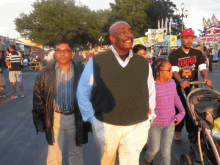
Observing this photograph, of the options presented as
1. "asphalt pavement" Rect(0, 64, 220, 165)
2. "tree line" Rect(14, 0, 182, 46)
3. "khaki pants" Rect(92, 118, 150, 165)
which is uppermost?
"tree line" Rect(14, 0, 182, 46)

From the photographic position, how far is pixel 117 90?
7.06 feet

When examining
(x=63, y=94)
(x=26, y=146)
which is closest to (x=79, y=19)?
(x=26, y=146)

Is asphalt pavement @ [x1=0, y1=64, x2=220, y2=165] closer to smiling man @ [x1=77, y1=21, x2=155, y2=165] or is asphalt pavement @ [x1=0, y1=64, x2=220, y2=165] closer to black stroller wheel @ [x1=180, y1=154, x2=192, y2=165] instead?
black stroller wheel @ [x1=180, y1=154, x2=192, y2=165]

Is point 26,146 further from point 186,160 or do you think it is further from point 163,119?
point 186,160

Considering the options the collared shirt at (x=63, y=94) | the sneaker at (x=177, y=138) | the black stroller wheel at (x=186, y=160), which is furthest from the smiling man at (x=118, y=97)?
the sneaker at (x=177, y=138)

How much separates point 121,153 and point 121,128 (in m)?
0.33

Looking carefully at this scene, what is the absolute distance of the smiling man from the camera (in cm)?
217

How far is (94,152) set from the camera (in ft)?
12.9

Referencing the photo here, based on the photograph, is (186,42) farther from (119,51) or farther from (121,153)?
(121,153)

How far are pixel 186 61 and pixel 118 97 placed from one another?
94.0 inches

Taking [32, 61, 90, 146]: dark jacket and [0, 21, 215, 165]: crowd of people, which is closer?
[0, 21, 215, 165]: crowd of people

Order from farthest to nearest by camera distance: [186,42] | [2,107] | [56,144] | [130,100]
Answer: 1. [2,107]
2. [186,42]
3. [56,144]
4. [130,100]

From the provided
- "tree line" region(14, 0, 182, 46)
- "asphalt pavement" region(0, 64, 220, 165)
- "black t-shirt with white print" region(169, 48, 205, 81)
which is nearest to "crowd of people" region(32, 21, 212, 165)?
"asphalt pavement" region(0, 64, 220, 165)

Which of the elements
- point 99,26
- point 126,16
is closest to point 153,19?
point 126,16
